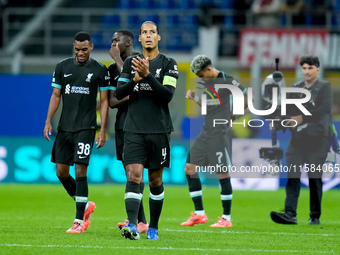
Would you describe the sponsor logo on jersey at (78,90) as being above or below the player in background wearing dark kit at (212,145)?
above

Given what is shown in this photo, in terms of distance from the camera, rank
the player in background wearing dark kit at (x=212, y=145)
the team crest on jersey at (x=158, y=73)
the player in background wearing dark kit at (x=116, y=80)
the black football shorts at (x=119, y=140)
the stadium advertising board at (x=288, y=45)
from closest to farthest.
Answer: the team crest on jersey at (x=158, y=73) → the player in background wearing dark kit at (x=116, y=80) → the black football shorts at (x=119, y=140) → the player in background wearing dark kit at (x=212, y=145) → the stadium advertising board at (x=288, y=45)

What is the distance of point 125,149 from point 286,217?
349cm

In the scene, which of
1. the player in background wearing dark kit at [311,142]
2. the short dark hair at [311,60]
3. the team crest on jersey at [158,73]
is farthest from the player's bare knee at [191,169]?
the team crest on jersey at [158,73]

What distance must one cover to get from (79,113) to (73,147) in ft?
1.30

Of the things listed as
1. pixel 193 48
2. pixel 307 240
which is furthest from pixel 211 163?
pixel 193 48

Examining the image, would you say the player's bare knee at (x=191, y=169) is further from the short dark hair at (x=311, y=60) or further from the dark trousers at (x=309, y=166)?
the short dark hair at (x=311, y=60)

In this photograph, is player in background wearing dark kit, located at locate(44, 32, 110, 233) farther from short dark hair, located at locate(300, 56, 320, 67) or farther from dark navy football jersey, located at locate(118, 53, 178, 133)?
short dark hair, located at locate(300, 56, 320, 67)

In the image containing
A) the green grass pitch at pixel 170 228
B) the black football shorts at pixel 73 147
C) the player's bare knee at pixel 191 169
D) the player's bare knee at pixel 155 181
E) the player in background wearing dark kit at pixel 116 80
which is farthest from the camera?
the player's bare knee at pixel 191 169

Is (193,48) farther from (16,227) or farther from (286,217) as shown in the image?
(16,227)

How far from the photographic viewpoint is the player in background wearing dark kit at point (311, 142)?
1028cm

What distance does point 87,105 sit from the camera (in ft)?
27.8

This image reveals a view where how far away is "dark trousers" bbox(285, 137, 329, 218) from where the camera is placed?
33.8 ft

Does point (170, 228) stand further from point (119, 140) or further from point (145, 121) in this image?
point (145, 121)

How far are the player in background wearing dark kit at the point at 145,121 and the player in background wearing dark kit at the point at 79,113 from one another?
78cm
